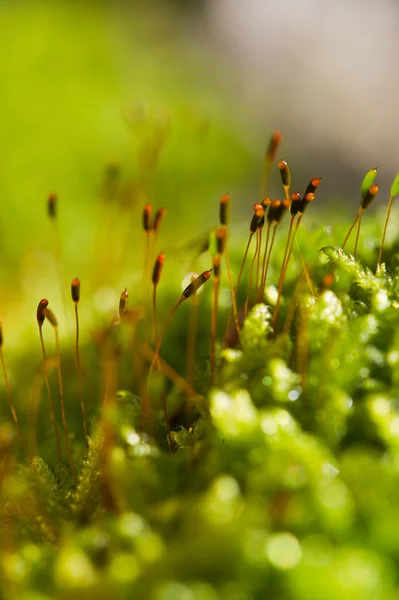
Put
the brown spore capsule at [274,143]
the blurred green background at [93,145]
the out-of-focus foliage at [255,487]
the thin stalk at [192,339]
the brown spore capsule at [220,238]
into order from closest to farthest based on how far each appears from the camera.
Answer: the out-of-focus foliage at [255,487]
the brown spore capsule at [220,238]
the thin stalk at [192,339]
the brown spore capsule at [274,143]
the blurred green background at [93,145]

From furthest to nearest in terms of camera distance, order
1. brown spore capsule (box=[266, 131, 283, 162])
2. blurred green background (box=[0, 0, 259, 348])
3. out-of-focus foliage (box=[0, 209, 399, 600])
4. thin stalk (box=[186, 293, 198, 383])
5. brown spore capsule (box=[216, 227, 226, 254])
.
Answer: blurred green background (box=[0, 0, 259, 348]) < brown spore capsule (box=[266, 131, 283, 162]) < thin stalk (box=[186, 293, 198, 383]) < brown spore capsule (box=[216, 227, 226, 254]) < out-of-focus foliage (box=[0, 209, 399, 600])

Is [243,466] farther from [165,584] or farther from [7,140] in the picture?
[7,140]

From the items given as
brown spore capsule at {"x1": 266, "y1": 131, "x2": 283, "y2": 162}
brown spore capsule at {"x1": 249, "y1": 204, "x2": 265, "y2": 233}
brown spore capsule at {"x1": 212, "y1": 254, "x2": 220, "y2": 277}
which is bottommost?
brown spore capsule at {"x1": 212, "y1": 254, "x2": 220, "y2": 277}

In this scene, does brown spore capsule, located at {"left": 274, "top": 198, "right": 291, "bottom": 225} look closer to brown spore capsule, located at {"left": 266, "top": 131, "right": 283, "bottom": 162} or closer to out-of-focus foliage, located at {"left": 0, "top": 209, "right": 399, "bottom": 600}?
out-of-focus foliage, located at {"left": 0, "top": 209, "right": 399, "bottom": 600}

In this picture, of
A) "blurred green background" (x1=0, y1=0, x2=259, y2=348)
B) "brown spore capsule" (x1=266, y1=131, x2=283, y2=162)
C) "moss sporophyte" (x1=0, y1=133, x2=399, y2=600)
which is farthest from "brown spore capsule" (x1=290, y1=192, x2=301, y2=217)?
"blurred green background" (x1=0, y1=0, x2=259, y2=348)

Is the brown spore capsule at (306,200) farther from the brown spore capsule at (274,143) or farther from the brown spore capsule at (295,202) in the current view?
the brown spore capsule at (274,143)

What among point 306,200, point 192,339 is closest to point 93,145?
point 192,339

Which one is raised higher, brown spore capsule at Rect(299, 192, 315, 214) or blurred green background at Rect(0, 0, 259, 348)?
blurred green background at Rect(0, 0, 259, 348)

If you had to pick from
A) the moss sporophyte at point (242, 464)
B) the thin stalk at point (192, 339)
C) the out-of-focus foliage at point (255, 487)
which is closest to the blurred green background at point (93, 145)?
the thin stalk at point (192, 339)
